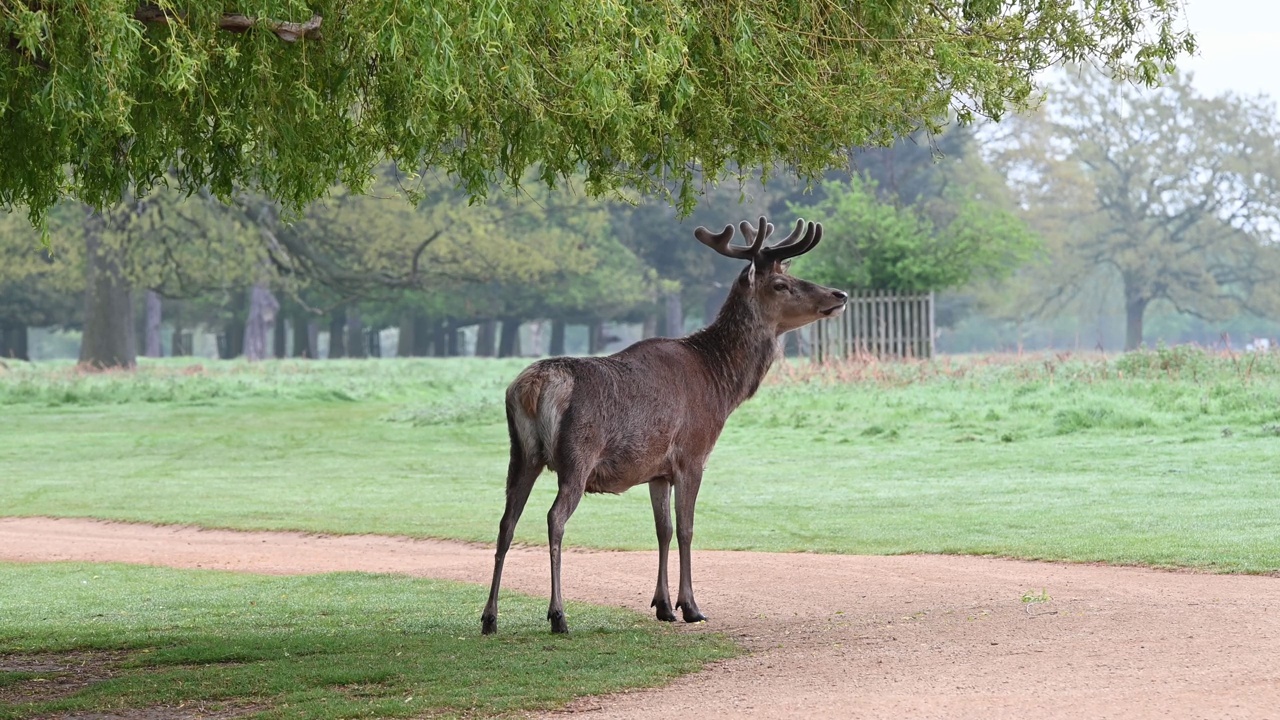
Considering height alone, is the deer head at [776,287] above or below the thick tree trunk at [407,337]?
below

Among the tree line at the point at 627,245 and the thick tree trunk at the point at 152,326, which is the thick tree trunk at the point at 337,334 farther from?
the thick tree trunk at the point at 152,326

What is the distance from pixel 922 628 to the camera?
997 cm

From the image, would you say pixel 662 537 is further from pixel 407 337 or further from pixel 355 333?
pixel 407 337

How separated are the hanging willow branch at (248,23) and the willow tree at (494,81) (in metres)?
0.01

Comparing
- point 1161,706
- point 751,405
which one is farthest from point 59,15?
point 751,405

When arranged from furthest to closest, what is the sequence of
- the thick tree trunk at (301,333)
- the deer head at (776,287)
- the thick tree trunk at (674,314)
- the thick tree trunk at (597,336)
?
the thick tree trunk at (597,336), the thick tree trunk at (674,314), the thick tree trunk at (301,333), the deer head at (776,287)

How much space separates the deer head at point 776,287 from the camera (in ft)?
36.5

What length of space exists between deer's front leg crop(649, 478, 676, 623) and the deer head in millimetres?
1494

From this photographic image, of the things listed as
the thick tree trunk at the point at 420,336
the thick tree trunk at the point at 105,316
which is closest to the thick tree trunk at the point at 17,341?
the thick tree trunk at the point at 420,336

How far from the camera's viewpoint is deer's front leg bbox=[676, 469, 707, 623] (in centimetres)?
1064

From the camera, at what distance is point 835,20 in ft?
32.4

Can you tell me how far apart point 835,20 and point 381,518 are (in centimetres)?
1062

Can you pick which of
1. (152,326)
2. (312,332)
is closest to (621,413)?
(152,326)

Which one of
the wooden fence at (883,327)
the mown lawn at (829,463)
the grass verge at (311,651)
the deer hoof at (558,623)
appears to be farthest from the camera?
the wooden fence at (883,327)
